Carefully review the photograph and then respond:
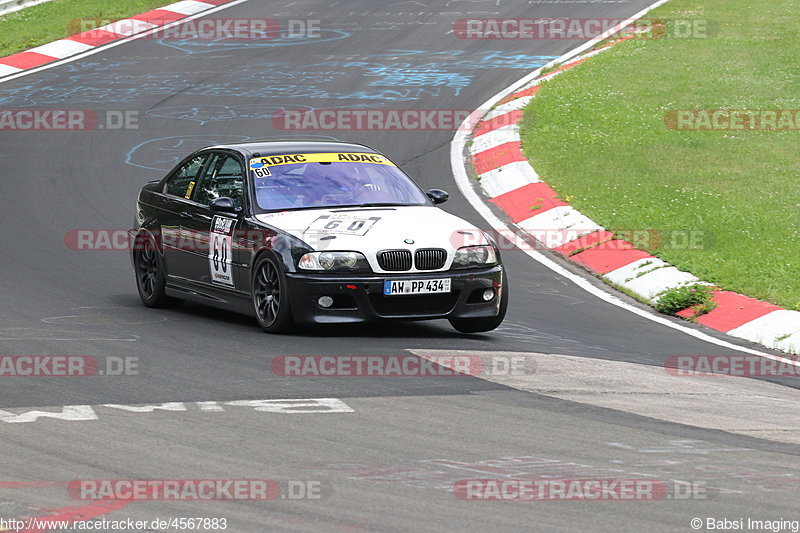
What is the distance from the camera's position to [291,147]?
10812 millimetres

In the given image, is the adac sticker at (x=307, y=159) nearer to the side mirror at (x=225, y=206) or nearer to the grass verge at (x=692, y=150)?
the side mirror at (x=225, y=206)

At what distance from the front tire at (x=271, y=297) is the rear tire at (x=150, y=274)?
5.29 ft

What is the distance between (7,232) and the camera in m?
14.2

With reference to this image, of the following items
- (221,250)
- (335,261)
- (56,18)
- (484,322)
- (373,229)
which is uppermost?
(56,18)

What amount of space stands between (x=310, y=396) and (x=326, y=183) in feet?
10.4

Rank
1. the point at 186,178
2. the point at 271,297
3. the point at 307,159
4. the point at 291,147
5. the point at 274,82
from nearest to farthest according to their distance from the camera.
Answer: the point at 271,297 < the point at 307,159 < the point at 291,147 < the point at 186,178 < the point at 274,82

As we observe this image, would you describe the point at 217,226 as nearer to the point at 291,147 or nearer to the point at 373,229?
the point at 291,147

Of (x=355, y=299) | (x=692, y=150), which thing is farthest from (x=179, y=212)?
(x=692, y=150)

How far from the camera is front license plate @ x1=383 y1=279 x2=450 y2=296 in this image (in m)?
9.34

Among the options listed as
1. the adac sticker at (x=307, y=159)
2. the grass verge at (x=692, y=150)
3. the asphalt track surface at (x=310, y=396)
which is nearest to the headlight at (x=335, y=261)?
the asphalt track surface at (x=310, y=396)

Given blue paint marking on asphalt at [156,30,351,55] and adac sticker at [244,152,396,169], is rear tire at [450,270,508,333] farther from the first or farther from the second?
blue paint marking on asphalt at [156,30,351,55]

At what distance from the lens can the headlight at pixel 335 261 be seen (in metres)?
9.33

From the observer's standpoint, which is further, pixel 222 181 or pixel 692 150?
pixel 692 150

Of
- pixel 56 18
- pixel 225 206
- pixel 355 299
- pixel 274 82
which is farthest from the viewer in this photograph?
pixel 56 18
